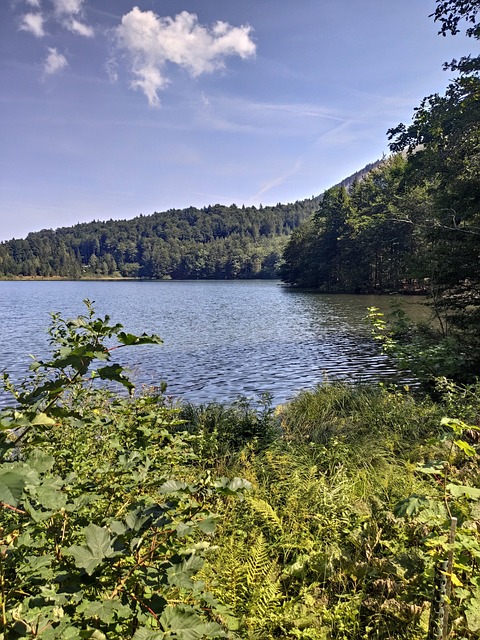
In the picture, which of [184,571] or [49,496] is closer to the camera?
[49,496]

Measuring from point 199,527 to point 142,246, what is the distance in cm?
20496

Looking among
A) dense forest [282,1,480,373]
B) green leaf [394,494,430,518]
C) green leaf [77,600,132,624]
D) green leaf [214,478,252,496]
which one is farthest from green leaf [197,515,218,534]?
dense forest [282,1,480,373]

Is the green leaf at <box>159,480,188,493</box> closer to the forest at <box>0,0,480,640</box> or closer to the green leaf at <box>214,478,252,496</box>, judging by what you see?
the forest at <box>0,0,480,640</box>

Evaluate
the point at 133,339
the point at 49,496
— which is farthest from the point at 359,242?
the point at 49,496

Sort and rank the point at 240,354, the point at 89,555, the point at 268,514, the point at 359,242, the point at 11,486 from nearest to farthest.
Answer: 1. the point at 11,486
2. the point at 89,555
3. the point at 268,514
4. the point at 240,354
5. the point at 359,242

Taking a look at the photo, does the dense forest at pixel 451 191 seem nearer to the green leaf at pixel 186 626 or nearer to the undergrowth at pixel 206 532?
the undergrowth at pixel 206 532

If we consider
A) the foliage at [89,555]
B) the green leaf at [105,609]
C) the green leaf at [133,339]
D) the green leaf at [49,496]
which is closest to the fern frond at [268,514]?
the foliage at [89,555]

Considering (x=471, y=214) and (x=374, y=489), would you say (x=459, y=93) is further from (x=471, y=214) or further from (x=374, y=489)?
(x=374, y=489)

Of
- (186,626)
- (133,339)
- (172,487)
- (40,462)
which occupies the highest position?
(133,339)

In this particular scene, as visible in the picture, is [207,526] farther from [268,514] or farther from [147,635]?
[268,514]

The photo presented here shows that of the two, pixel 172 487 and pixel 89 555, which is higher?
pixel 172 487

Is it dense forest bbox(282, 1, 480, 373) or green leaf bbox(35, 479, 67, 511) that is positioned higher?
dense forest bbox(282, 1, 480, 373)

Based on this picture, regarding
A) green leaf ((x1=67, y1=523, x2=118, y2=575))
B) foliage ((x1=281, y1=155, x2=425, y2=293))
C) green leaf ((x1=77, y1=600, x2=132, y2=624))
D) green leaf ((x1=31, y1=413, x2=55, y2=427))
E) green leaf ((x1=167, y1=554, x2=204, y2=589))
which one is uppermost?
foliage ((x1=281, y1=155, x2=425, y2=293))

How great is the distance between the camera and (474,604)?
250cm
